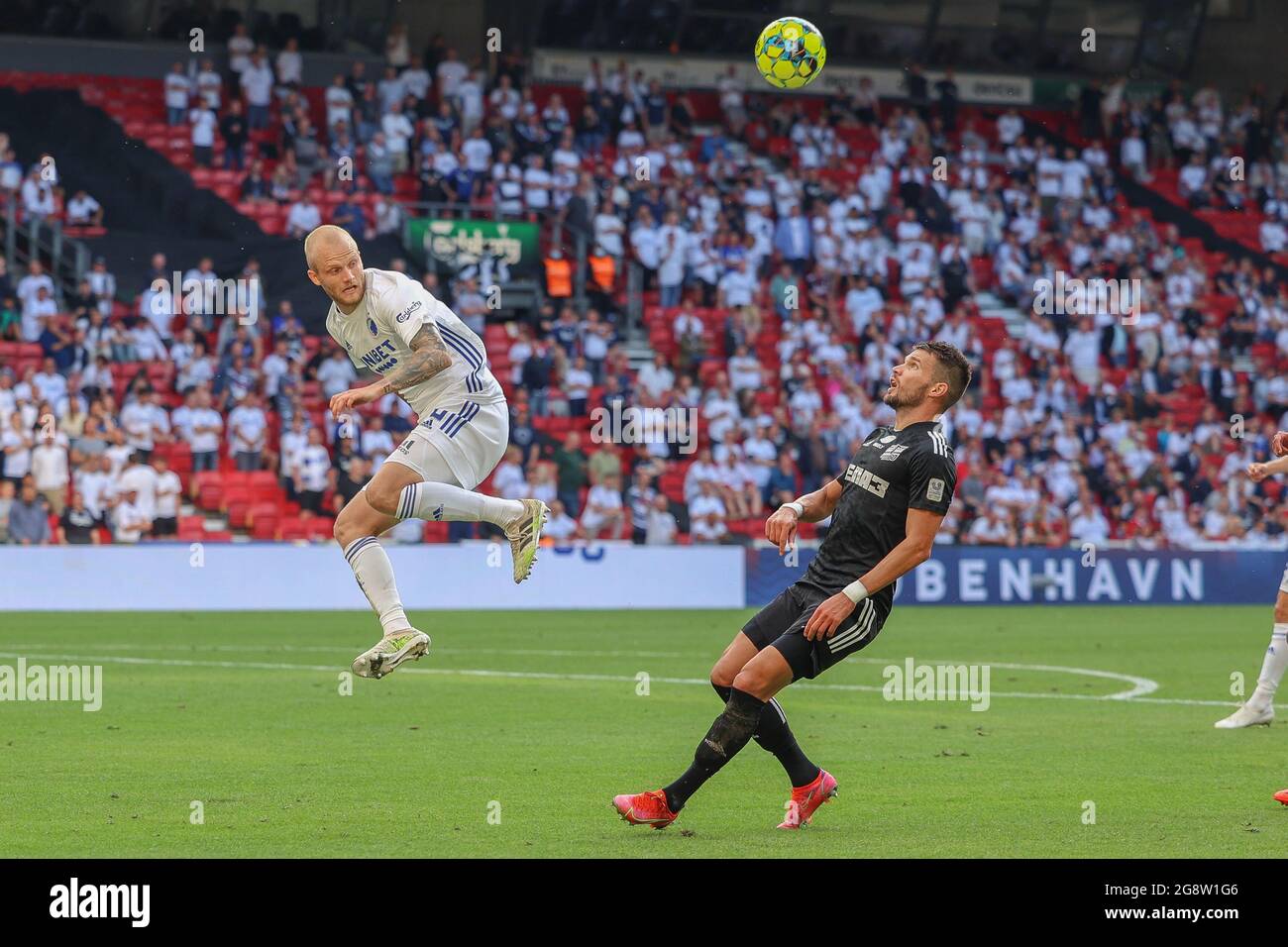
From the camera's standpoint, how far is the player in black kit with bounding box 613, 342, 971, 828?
812 cm

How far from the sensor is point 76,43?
33.9 meters

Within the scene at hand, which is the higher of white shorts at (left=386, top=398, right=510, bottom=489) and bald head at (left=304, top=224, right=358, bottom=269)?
bald head at (left=304, top=224, right=358, bottom=269)

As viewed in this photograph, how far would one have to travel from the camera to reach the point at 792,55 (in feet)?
61.0

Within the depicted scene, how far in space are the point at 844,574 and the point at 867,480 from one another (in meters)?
0.42

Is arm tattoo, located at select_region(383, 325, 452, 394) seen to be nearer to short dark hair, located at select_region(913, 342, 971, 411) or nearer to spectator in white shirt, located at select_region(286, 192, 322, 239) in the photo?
short dark hair, located at select_region(913, 342, 971, 411)

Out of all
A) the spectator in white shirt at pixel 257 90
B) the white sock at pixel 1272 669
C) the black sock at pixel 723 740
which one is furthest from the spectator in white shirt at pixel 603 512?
the black sock at pixel 723 740

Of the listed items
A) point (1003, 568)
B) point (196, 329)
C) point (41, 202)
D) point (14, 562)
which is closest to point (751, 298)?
point (1003, 568)

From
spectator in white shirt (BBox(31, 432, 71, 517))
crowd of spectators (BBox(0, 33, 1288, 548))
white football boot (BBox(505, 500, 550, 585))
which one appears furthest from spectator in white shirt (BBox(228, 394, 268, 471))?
white football boot (BBox(505, 500, 550, 585))

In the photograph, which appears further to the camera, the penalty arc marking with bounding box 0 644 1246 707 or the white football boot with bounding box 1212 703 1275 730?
the penalty arc marking with bounding box 0 644 1246 707

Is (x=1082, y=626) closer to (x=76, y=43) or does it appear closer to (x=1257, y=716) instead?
(x=1257, y=716)

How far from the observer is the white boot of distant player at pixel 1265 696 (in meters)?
12.6

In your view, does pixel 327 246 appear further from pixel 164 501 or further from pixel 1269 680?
pixel 164 501

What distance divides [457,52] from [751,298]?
28.8ft

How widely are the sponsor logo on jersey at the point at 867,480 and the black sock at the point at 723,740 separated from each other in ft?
3.47
